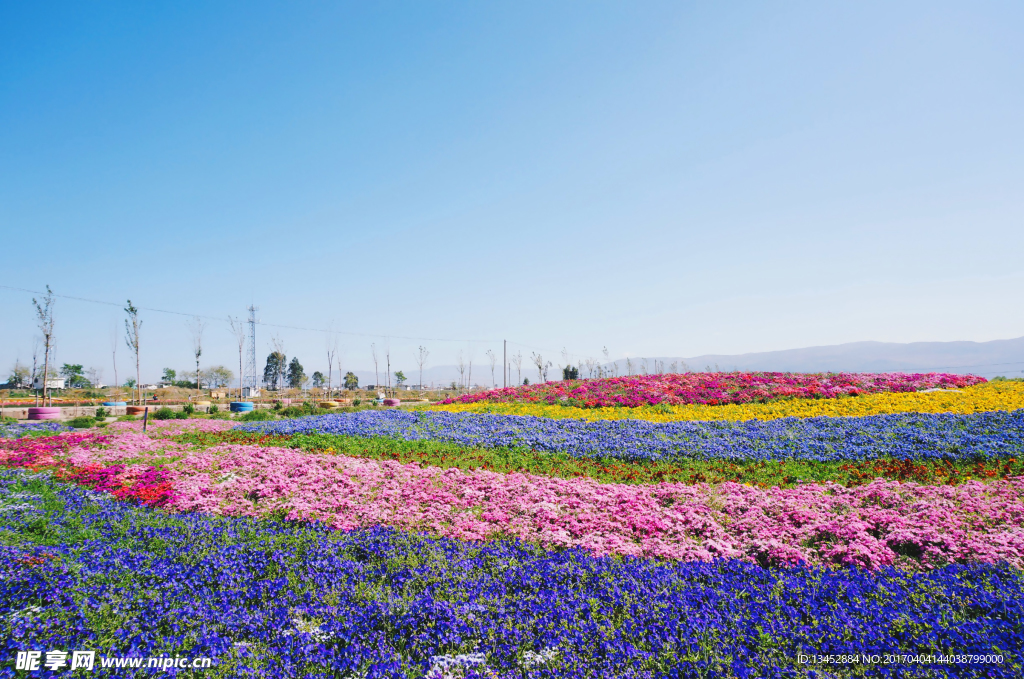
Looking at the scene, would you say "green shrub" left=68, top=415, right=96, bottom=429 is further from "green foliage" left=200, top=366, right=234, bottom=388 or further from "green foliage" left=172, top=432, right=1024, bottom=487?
"green foliage" left=200, top=366, right=234, bottom=388

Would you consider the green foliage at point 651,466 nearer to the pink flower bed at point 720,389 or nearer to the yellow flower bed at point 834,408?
the yellow flower bed at point 834,408

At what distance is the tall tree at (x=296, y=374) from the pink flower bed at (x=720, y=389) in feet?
216

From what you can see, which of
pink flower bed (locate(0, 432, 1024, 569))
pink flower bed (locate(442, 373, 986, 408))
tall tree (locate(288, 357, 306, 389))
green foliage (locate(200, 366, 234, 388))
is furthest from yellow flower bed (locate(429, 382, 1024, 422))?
green foliage (locate(200, 366, 234, 388))

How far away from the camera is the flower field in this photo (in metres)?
4.02

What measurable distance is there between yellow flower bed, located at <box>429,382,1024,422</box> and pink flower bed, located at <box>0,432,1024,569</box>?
9.48 meters

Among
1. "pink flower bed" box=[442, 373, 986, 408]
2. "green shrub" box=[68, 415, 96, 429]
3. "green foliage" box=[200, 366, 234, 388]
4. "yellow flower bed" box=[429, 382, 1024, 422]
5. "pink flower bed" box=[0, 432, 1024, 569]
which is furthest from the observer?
"green foliage" box=[200, 366, 234, 388]

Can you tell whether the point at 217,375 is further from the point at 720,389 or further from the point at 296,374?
the point at 720,389

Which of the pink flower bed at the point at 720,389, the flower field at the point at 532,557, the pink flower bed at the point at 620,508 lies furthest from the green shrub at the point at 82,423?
the pink flower bed at the point at 720,389

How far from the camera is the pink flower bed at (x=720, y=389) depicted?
71.1 ft

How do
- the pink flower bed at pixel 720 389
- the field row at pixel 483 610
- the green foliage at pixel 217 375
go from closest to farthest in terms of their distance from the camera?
the field row at pixel 483 610 → the pink flower bed at pixel 720 389 → the green foliage at pixel 217 375

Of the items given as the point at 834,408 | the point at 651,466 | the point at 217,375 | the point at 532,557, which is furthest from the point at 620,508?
the point at 217,375

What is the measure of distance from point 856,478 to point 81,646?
1208 cm

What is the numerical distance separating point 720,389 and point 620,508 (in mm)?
17570

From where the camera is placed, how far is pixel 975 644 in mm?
3910
